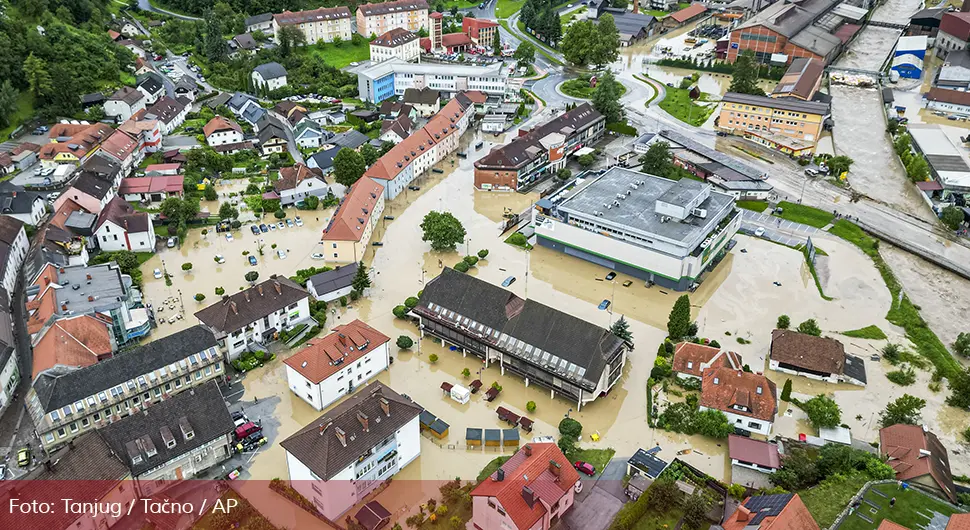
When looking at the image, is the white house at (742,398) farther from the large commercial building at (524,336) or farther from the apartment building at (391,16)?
the apartment building at (391,16)

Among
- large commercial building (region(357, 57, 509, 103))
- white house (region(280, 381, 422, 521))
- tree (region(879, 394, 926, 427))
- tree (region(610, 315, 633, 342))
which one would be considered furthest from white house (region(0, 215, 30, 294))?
tree (region(879, 394, 926, 427))

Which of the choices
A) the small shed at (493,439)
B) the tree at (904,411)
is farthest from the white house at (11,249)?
the tree at (904,411)

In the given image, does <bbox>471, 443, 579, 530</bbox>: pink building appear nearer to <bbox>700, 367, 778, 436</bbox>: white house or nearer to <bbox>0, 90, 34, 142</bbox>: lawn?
<bbox>700, 367, 778, 436</bbox>: white house

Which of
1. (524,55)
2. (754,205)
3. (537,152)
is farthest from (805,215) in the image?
(524,55)

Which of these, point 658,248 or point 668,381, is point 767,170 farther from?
point 668,381

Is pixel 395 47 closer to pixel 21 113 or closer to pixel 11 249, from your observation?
pixel 21 113

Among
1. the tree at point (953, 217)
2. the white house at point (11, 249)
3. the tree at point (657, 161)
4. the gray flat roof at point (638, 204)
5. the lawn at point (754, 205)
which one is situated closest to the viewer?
the white house at point (11, 249)
